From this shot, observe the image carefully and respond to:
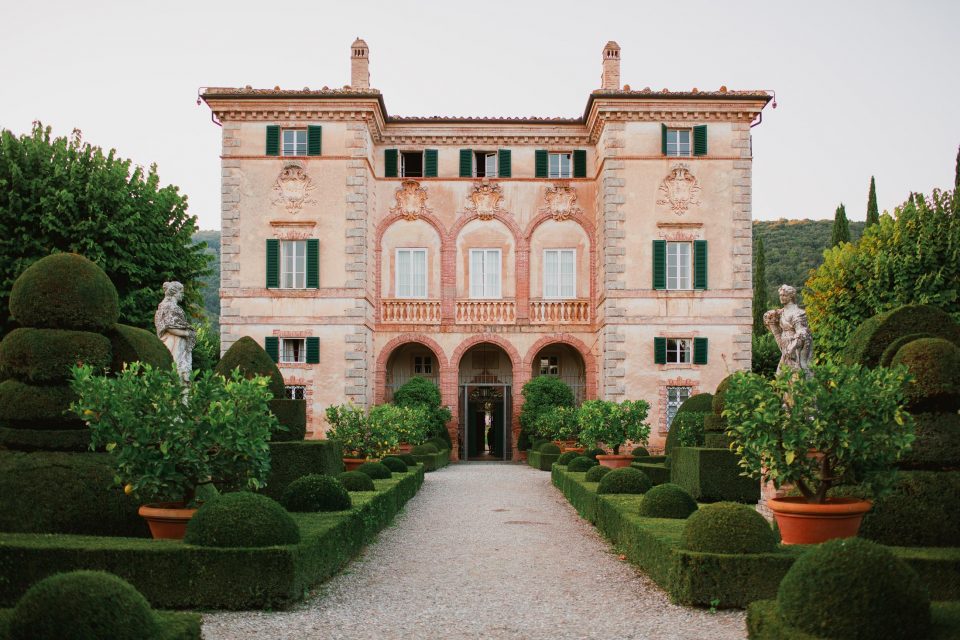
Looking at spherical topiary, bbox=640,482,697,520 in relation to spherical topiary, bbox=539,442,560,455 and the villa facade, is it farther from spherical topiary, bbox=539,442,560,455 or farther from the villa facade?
the villa facade

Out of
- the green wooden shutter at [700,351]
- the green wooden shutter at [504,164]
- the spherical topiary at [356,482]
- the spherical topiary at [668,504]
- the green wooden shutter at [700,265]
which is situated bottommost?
the spherical topiary at [356,482]

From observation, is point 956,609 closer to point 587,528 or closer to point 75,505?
point 75,505

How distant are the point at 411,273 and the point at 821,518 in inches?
1002

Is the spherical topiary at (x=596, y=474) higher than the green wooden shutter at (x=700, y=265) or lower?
lower

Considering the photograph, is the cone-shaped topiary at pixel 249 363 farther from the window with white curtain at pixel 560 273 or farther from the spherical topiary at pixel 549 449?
the window with white curtain at pixel 560 273

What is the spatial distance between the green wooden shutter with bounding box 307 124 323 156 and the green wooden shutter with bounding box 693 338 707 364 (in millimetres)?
13836

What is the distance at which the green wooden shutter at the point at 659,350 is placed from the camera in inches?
1211

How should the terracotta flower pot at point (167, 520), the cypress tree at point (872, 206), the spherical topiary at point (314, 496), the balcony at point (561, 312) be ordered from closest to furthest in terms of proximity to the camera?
the terracotta flower pot at point (167, 520) < the spherical topiary at point (314, 496) < the balcony at point (561, 312) < the cypress tree at point (872, 206)

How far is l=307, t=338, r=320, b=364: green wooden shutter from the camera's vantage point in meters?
30.7

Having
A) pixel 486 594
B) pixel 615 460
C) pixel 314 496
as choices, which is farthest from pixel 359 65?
pixel 486 594

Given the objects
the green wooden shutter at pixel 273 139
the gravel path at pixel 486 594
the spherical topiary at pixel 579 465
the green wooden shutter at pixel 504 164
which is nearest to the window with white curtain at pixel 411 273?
the green wooden shutter at pixel 504 164

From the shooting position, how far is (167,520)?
9.63m

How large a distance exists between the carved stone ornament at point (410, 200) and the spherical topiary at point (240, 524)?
2498cm

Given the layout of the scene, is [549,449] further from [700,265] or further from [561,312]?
[700,265]
